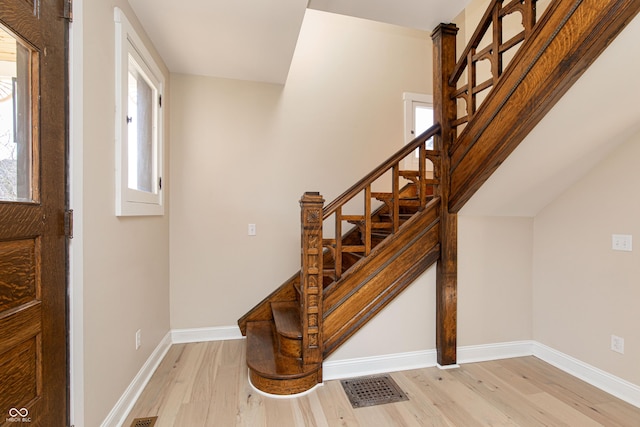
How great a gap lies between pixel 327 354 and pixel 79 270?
1.65 metres

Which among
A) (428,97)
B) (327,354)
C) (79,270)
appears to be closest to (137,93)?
(79,270)

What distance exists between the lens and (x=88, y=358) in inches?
56.4

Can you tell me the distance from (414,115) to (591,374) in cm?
291

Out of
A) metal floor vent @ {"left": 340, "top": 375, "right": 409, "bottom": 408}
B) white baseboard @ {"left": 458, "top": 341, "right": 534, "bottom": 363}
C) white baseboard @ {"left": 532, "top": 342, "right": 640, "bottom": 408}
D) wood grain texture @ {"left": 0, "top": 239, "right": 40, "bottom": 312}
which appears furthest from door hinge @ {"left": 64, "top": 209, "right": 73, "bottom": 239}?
white baseboard @ {"left": 532, "top": 342, "right": 640, "bottom": 408}

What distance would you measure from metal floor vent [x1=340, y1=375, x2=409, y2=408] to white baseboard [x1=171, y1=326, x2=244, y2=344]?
130 centimetres

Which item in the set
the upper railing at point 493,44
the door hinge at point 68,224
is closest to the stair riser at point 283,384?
the door hinge at point 68,224

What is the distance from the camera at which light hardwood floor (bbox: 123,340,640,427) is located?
180 centimetres

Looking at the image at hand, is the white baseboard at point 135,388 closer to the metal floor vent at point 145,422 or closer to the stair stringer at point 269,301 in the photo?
the metal floor vent at point 145,422

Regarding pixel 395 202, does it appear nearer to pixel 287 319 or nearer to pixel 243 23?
pixel 287 319

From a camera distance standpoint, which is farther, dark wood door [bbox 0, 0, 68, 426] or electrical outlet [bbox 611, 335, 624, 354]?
electrical outlet [bbox 611, 335, 624, 354]

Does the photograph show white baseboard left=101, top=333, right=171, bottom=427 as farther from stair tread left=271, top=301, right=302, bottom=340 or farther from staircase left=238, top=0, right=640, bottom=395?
stair tread left=271, top=301, right=302, bottom=340

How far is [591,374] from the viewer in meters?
2.23

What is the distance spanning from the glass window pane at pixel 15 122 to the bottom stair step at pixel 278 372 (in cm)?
167

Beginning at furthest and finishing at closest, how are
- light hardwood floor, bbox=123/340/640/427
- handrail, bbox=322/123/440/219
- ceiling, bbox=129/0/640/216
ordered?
handrail, bbox=322/123/440/219 < light hardwood floor, bbox=123/340/640/427 < ceiling, bbox=129/0/640/216
